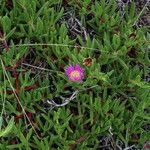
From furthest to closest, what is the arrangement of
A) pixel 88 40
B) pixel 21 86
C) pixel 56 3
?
pixel 56 3 → pixel 88 40 → pixel 21 86

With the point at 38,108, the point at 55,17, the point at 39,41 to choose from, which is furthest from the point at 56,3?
the point at 38,108

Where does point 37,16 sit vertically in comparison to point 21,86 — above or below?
above

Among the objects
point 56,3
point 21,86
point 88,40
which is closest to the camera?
point 21,86

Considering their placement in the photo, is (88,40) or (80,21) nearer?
(88,40)

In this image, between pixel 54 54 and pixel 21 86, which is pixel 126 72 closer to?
pixel 54 54

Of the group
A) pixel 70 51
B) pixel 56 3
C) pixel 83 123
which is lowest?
pixel 83 123
